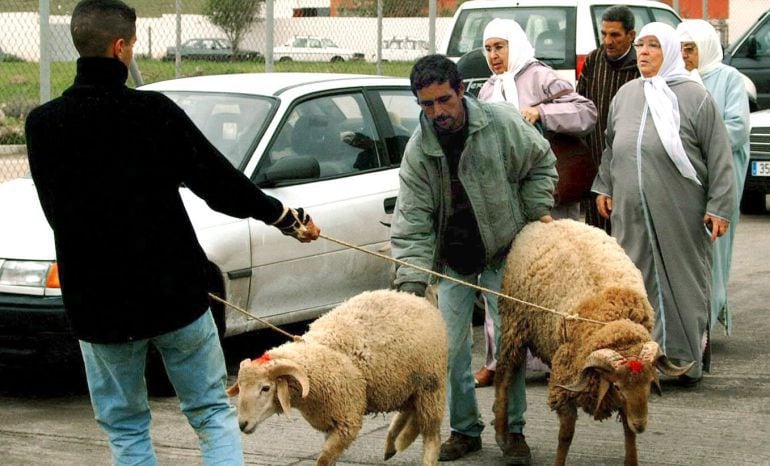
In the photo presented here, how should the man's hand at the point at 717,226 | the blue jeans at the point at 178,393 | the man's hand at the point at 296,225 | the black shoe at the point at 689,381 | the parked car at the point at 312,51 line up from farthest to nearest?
1. the parked car at the point at 312,51
2. the black shoe at the point at 689,381
3. the man's hand at the point at 717,226
4. the man's hand at the point at 296,225
5. the blue jeans at the point at 178,393

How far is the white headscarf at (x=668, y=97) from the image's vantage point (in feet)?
23.2

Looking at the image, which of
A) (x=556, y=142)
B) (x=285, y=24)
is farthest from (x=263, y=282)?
(x=285, y=24)

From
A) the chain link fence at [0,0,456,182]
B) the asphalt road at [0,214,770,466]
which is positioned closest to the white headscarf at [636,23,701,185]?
the asphalt road at [0,214,770,466]

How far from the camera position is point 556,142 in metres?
7.49

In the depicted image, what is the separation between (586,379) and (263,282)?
8.51 feet

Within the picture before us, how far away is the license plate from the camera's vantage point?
14.0 meters

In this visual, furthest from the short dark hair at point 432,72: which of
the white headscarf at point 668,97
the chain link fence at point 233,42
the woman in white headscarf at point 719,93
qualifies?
the chain link fence at point 233,42

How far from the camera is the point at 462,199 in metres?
5.78

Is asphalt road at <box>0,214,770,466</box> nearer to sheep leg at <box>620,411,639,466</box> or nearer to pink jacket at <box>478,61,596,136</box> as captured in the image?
sheep leg at <box>620,411,639,466</box>

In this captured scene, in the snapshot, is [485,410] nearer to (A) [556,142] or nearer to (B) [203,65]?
(A) [556,142]

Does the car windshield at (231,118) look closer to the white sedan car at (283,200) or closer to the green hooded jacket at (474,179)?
the white sedan car at (283,200)

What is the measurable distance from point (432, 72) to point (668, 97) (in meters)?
2.23

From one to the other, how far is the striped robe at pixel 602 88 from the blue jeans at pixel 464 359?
215 cm

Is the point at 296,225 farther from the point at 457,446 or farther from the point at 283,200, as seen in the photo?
the point at 283,200
